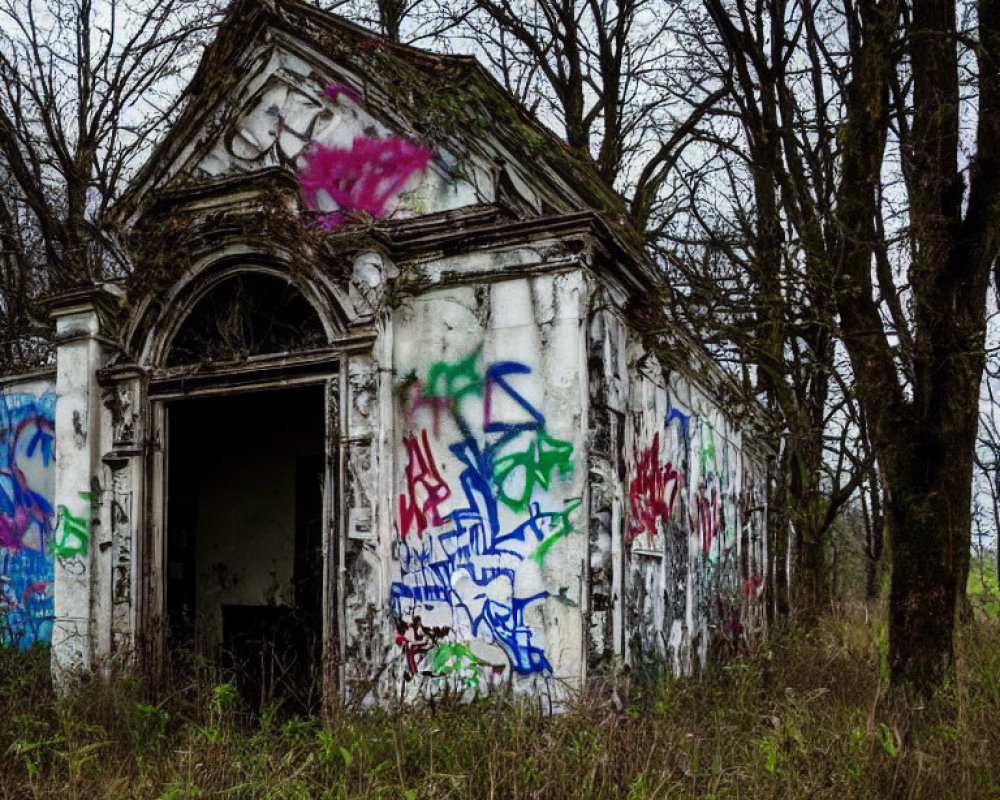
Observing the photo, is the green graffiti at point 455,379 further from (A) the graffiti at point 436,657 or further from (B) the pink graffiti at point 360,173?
(A) the graffiti at point 436,657

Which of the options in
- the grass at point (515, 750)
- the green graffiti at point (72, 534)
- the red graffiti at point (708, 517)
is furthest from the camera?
the red graffiti at point (708, 517)

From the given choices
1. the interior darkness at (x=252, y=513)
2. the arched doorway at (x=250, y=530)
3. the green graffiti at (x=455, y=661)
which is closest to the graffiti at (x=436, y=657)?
the green graffiti at (x=455, y=661)

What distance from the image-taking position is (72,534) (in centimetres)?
805

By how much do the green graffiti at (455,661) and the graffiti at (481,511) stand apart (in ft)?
0.04

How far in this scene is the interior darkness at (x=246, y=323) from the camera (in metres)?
7.60

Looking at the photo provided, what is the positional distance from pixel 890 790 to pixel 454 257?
4.32 m

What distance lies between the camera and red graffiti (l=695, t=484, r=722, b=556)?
10.3 m

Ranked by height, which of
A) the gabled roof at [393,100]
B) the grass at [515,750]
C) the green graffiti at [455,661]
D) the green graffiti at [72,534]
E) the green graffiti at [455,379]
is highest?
the gabled roof at [393,100]

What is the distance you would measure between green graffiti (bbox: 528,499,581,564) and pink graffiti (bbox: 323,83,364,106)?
142 inches

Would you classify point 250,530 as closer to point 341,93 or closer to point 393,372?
point 393,372

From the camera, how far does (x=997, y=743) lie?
5.46m

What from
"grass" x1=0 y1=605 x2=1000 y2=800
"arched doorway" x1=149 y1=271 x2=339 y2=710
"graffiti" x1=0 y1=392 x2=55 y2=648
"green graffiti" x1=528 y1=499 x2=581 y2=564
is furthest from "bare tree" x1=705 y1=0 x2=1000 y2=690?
"graffiti" x1=0 y1=392 x2=55 y2=648

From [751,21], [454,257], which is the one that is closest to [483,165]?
[454,257]

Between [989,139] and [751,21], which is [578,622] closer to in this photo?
[989,139]
